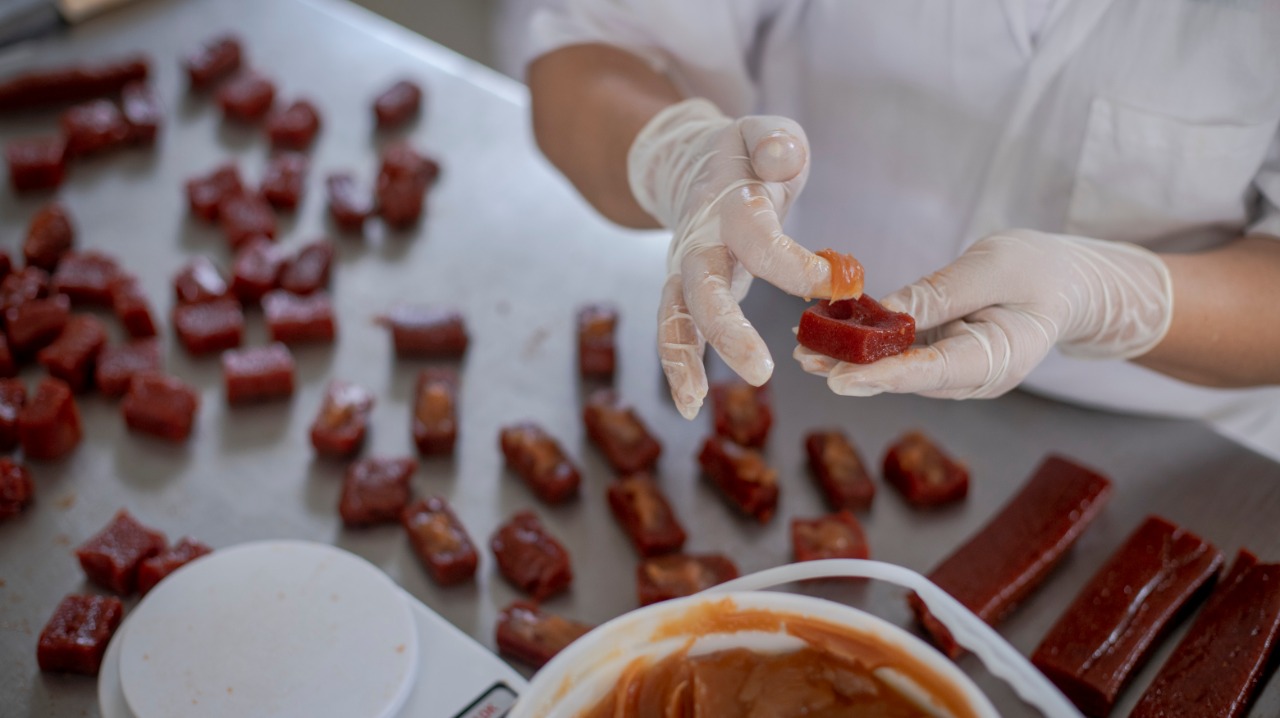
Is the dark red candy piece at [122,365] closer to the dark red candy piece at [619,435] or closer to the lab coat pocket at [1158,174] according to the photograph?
the dark red candy piece at [619,435]

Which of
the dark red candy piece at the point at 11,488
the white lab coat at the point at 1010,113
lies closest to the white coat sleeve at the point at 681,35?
the white lab coat at the point at 1010,113

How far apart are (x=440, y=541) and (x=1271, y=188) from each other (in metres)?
1.59

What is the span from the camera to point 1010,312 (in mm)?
1710

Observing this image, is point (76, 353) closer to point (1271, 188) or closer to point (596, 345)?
point (596, 345)

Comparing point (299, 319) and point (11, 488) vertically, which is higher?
point (299, 319)

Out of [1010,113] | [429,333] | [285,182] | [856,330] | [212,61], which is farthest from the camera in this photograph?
[212,61]

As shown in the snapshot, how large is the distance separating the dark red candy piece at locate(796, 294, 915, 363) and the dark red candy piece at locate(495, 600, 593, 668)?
648 millimetres

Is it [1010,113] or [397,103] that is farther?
[397,103]

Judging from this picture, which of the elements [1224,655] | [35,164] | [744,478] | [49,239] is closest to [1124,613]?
[1224,655]

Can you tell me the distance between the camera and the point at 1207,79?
1.85 metres

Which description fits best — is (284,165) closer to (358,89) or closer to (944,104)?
(358,89)

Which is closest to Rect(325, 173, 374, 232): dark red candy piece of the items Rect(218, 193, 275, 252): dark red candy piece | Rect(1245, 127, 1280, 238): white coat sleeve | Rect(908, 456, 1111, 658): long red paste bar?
Rect(218, 193, 275, 252): dark red candy piece

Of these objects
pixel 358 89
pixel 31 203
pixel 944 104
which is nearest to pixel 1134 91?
pixel 944 104

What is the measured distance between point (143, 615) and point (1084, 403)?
5.99ft
